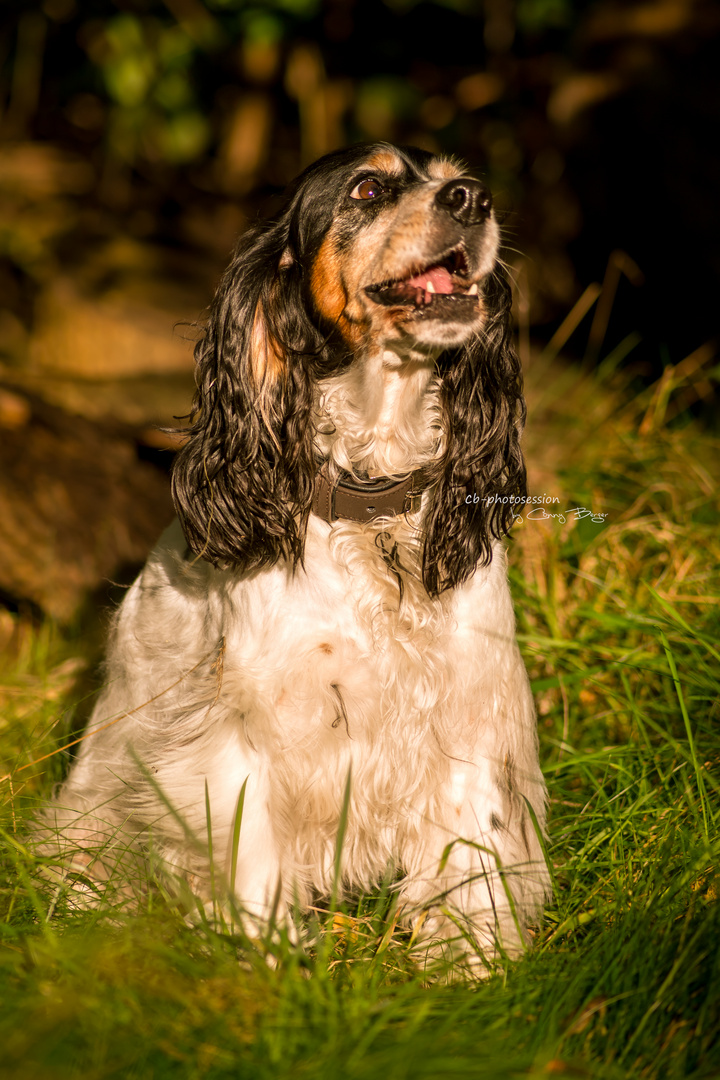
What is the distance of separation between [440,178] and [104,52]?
20.4 ft

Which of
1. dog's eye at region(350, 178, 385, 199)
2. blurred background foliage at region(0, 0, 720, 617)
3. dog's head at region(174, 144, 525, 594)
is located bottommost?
dog's head at region(174, 144, 525, 594)

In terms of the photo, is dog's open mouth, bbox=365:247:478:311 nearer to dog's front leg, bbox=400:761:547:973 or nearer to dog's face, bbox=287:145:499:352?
dog's face, bbox=287:145:499:352

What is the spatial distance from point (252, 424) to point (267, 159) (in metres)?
7.11

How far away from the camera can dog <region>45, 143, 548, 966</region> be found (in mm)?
2717

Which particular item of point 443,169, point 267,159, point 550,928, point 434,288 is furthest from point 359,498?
point 267,159

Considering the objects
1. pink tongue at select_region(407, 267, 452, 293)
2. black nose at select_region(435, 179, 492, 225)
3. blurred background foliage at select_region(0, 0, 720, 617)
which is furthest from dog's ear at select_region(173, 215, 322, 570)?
blurred background foliage at select_region(0, 0, 720, 617)

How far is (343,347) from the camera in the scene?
9.43 ft

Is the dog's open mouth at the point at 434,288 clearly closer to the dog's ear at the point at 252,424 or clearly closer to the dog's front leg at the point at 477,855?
the dog's ear at the point at 252,424

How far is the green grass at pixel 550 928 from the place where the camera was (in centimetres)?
187

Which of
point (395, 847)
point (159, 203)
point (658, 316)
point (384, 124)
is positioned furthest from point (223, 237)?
point (395, 847)

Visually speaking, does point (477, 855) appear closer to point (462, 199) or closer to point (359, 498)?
point (359, 498)

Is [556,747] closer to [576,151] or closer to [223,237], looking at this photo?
[576,151]

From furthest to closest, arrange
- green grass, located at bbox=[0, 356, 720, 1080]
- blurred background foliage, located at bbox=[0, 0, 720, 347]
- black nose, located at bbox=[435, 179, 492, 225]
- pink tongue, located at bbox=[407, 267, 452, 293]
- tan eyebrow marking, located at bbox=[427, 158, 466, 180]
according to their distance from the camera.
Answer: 1. blurred background foliage, located at bbox=[0, 0, 720, 347]
2. tan eyebrow marking, located at bbox=[427, 158, 466, 180]
3. pink tongue, located at bbox=[407, 267, 452, 293]
4. black nose, located at bbox=[435, 179, 492, 225]
5. green grass, located at bbox=[0, 356, 720, 1080]

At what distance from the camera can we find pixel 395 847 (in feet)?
9.71
